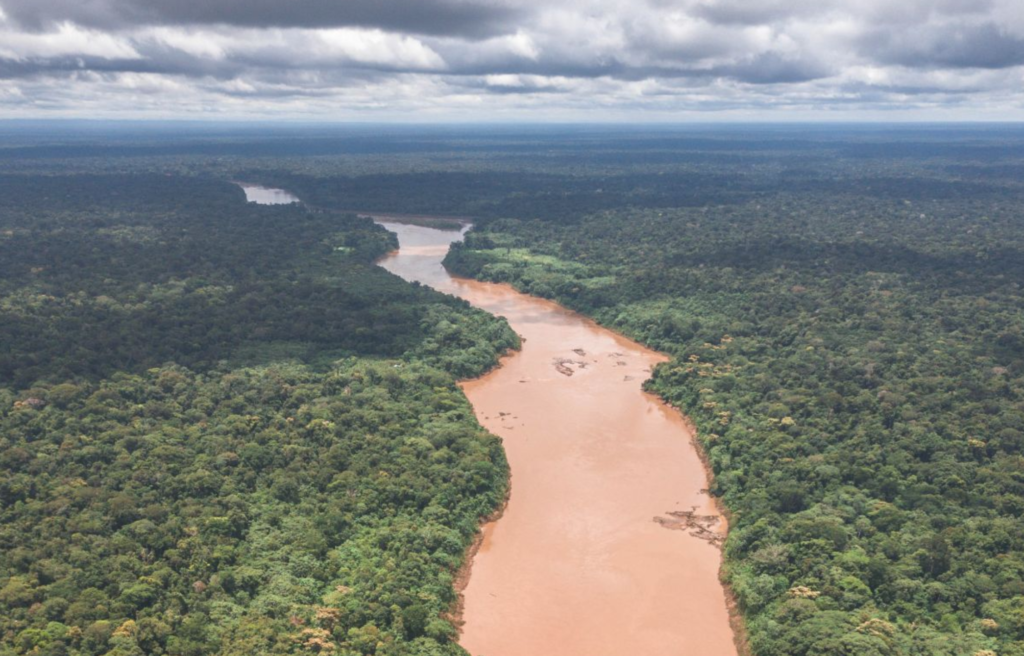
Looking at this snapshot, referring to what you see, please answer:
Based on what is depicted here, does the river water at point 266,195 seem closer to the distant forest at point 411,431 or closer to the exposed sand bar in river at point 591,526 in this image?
the distant forest at point 411,431

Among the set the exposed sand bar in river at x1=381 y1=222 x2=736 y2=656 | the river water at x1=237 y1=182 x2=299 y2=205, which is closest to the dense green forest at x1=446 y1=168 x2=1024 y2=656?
the exposed sand bar in river at x1=381 y1=222 x2=736 y2=656

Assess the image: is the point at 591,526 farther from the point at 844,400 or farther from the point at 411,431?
the point at 844,400

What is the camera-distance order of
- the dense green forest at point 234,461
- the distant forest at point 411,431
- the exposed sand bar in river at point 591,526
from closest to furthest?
the dense green forest at point 234,461 → the distant forest at point 411,431 → the exposed sand bar in river at point 591,526

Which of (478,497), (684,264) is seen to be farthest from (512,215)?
(478,497)

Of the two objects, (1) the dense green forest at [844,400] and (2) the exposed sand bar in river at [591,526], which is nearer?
(1) the dense green forest at [844,400]

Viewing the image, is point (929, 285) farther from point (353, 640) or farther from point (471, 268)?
point (353, 640)

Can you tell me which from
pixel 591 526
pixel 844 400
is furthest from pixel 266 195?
pixel 591 526

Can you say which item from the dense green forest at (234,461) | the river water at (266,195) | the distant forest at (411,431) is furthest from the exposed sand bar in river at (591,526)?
the river water at (266,195)
